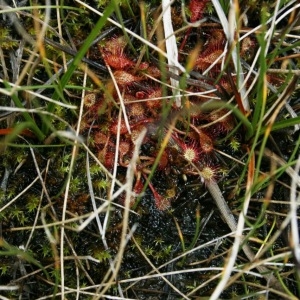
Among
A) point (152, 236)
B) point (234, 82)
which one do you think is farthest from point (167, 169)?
point (234, 82)

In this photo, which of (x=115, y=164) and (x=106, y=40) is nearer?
(x=115, y=164)

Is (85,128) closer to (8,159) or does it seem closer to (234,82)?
(8,159)

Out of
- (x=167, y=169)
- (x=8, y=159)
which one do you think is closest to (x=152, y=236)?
(x=167, y=169)

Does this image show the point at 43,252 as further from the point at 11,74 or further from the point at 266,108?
the point at 266,108

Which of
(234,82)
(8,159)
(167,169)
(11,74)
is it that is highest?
(11,74)

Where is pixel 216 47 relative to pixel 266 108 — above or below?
above

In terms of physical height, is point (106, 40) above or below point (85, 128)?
above
